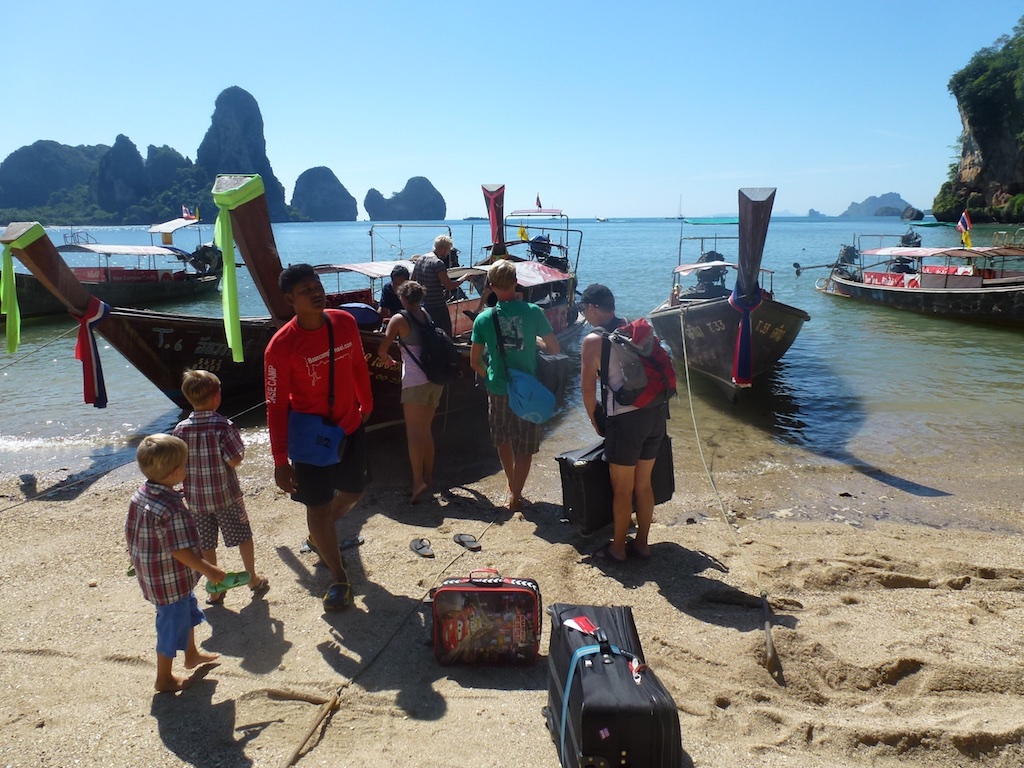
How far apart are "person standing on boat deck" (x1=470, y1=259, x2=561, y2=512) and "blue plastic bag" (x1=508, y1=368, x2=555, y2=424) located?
7cm

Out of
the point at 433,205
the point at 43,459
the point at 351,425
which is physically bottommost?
the point at 43,459

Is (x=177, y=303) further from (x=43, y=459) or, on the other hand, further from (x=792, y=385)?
(x=792, y=385)

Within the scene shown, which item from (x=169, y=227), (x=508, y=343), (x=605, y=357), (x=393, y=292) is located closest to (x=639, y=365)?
(x=605, y=357)

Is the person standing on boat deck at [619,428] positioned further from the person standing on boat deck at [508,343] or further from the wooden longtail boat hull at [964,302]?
the wooden longtail boat hull at [964,302]

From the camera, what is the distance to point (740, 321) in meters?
10.4

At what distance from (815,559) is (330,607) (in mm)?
3172

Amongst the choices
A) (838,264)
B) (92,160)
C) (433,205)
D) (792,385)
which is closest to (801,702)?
(792,385)

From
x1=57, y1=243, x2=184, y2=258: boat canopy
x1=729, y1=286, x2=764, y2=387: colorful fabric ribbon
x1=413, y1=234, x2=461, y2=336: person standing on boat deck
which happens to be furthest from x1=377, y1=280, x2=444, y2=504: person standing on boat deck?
x1=57, y1=243, x2=184, y2=258: boat canopy

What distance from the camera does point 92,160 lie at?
6777 inches

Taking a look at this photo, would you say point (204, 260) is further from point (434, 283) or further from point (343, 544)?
point (343, 544)

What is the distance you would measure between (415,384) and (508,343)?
1.04m

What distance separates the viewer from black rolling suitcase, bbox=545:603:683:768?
2402mm

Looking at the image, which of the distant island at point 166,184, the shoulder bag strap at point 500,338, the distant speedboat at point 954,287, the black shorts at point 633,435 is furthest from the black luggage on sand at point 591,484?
the distant island at point 166,184

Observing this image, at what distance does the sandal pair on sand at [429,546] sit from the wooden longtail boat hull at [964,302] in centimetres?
1960
